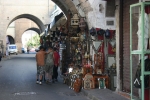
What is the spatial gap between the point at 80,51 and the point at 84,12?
1878 mm

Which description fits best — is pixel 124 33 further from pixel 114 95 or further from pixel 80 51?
pixel 80 51

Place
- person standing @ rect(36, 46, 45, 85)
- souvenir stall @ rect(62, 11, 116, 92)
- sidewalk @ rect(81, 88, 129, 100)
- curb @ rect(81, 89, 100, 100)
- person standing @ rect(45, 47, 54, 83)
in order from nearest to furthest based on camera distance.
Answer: sidewalk @ rect(81, 88, 129, 100), curb @ rect(81, 89, 100, 100), souvenir stall @ rect(62, 11, 116, 92), person standing @ rect(36, 46, 45, 85), person standing @ rect(45, 47, 54, 83)

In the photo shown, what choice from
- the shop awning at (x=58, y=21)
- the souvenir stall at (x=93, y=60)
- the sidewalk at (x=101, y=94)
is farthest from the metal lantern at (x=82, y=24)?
the shop awning at (x=58, y=21)

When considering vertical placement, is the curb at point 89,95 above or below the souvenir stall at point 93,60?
below

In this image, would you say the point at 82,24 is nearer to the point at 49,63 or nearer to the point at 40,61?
the point at 49,63

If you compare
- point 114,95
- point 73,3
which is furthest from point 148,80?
point 73,3

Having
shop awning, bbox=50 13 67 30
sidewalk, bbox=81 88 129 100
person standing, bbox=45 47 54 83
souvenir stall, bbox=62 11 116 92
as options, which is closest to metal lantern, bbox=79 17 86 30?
souvenir stall, bbox=62 11 116 92

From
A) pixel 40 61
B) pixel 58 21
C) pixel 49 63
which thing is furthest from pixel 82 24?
pixel 58 21

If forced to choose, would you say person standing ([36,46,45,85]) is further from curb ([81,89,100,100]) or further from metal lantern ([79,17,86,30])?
curb ([81,89,100,100])

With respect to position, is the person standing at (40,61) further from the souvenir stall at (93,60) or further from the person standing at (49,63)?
the souvenir stall at (93,60)

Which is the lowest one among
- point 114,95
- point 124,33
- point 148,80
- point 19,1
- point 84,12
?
point 114,95

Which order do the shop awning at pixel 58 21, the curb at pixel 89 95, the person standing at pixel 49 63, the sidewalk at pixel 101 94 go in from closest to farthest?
the sidewalk at pixel 101 94
the curb at pixel 89 95
the person standing at pixel 49 63
the shop awning at pixel 58 21

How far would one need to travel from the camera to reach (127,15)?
11.4m

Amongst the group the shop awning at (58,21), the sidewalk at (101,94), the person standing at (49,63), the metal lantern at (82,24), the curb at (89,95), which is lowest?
the curb at (89,95)
